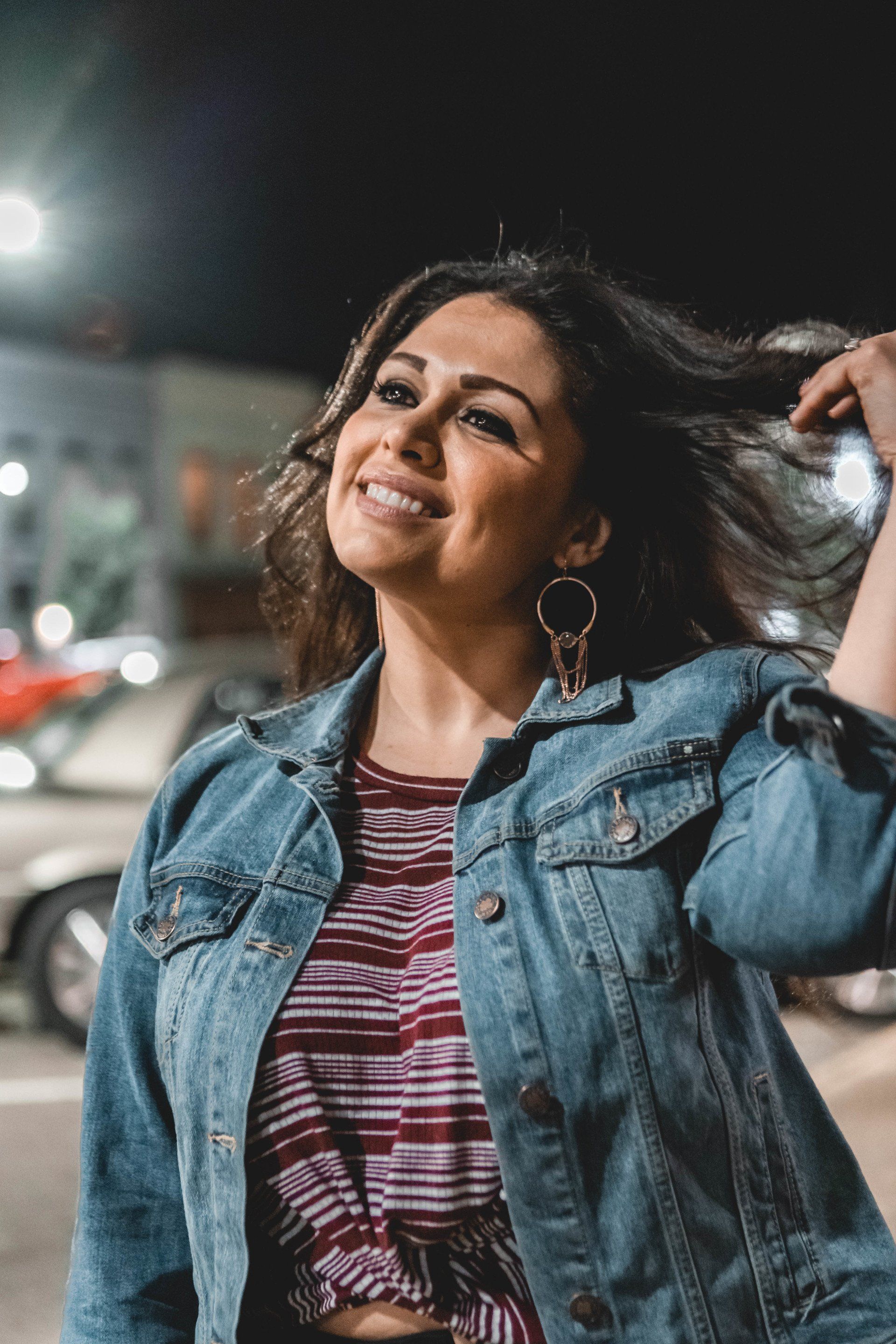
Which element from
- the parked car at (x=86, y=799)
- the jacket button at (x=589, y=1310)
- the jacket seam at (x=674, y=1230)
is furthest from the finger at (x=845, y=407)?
the parked car at (x=86, y=799)

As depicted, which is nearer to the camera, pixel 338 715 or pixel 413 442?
pixel 413 442

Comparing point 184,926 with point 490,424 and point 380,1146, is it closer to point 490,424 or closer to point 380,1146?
point 380,1146

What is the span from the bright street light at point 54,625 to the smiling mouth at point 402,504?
123 ft

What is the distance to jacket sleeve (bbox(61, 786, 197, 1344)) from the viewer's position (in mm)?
1861

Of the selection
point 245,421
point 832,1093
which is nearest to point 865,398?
point 832,1093

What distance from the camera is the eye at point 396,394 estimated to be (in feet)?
7.09

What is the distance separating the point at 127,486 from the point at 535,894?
1641 inches

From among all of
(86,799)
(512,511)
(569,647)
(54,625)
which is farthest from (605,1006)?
(54,625)

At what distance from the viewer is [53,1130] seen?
4828 millimetres

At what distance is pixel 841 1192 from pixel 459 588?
107cm

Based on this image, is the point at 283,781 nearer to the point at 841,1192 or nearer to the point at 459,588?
the point at 459,588

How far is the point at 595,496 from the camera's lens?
2.22 meters

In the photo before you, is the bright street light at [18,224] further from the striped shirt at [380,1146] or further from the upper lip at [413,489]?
the striped shirt at [380,1146]

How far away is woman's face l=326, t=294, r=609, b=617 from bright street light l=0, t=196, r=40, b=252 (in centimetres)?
666
